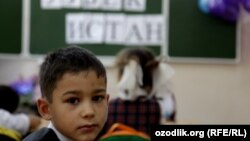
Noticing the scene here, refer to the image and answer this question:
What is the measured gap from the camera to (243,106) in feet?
12.8

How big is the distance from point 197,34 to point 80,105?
3098 mm

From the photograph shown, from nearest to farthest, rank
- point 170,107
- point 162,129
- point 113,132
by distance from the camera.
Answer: point 162,129 < point 113,132 < point 170,107

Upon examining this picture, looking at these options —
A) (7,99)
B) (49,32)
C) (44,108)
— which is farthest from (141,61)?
(44,108)

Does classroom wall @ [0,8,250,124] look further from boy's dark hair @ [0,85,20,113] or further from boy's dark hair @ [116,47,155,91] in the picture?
boy's dark hair @ [0,85,20,113]

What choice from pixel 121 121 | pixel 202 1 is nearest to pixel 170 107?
pixel 121 121

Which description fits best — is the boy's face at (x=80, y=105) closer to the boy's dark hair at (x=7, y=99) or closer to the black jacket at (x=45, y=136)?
the black jacket at (x=45, y=136)

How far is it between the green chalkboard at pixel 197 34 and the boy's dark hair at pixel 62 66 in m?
2.96

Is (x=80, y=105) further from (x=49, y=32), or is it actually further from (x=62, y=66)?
(x=49, y=32)

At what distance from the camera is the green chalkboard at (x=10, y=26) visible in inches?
154

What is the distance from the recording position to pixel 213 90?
153 inches

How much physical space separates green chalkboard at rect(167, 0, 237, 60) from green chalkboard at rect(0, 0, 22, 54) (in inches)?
48.6

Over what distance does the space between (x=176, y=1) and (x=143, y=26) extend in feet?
1.09

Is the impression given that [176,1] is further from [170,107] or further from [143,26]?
[170,107]

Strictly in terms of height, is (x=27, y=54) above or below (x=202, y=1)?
below
